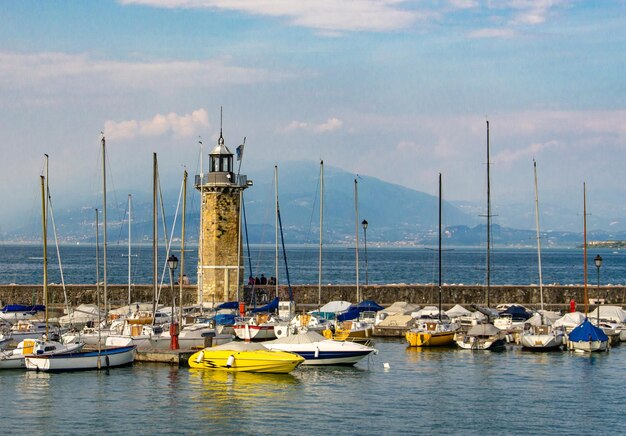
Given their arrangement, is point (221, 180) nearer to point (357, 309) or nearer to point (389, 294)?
point (357, 309)

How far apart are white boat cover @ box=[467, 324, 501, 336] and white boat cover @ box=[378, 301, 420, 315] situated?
666 centimetres

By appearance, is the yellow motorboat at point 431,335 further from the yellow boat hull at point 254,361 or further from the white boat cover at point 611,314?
the yellow boat hull at point 254,361

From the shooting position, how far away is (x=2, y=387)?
34.5m

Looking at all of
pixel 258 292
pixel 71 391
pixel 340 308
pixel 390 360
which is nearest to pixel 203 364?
pixel 71 391

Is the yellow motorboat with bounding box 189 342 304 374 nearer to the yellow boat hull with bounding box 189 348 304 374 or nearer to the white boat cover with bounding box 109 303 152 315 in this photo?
the yellow boat hull with bounding box 189 348 304 374

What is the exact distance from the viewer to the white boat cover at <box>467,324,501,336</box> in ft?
148

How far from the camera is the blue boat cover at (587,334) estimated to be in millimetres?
43812

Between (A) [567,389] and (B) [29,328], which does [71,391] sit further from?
(A) [567,389]

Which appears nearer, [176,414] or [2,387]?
[176,414]

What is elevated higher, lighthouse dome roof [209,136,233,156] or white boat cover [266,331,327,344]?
lighthouse dome roof [209,136,233,156]

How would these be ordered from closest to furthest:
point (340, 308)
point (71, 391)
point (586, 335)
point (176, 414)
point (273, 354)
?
point (176, 414)
point (71, 391)
point (273, 354)
point (586, 335)
point (340, 308)

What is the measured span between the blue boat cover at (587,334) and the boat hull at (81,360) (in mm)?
18347

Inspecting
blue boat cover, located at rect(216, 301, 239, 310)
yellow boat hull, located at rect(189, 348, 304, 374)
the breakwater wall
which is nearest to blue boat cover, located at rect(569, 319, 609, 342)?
the breakwater wall

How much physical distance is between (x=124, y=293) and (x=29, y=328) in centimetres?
1360
